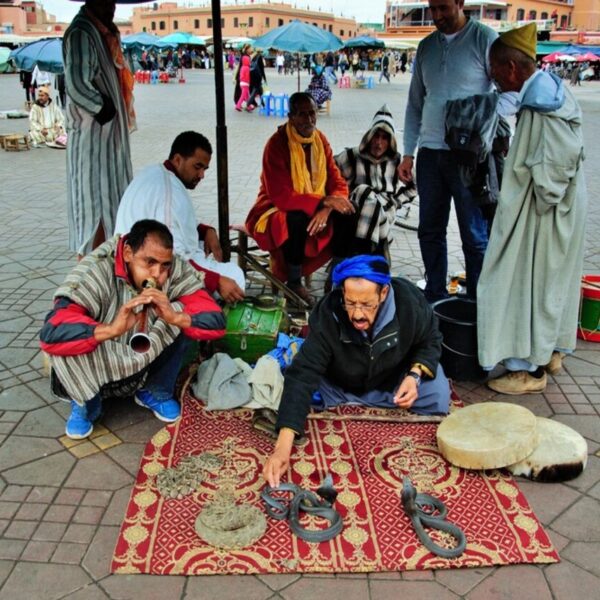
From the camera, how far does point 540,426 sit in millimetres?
2836

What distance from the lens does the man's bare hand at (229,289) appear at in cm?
355

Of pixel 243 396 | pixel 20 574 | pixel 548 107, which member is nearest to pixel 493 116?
pixel 548 107

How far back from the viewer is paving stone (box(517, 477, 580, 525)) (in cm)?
250

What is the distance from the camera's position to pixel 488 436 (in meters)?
2.70

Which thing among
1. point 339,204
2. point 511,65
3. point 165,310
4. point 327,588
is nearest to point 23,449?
point 165,310

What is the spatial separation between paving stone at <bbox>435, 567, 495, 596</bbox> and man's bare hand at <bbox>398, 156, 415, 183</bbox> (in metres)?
2.87

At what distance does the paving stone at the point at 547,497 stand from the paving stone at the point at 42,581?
1.69 meters

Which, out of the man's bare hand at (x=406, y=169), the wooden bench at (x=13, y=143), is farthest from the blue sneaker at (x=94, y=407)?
the wooden bench at (x=13, y=143)

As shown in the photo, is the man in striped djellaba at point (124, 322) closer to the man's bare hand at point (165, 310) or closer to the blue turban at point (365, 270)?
the man's bare hand at point (165, 310)

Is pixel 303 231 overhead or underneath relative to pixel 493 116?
underneath

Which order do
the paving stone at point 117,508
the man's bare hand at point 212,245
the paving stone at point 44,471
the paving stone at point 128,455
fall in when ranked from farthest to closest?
the man's bare hand at point 212,245
the paving stone at point 128,455
the paving stone at point 44,471
the paving stone at point 117,508

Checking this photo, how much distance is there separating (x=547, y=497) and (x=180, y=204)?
224cm

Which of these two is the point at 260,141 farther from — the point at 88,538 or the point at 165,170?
the point at 88,538

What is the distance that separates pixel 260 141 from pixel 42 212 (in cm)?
579
